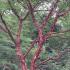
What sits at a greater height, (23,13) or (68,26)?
(23,13)

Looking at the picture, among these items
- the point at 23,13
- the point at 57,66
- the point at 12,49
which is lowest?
the point at 57,66

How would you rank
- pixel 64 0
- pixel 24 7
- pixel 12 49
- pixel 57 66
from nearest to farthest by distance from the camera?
pixel 64 0
pixel 24 7
pixel 57 66
pixel 12 49

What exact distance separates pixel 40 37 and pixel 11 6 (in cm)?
49

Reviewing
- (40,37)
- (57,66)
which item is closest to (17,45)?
(40,37)

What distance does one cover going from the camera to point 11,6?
343 cm

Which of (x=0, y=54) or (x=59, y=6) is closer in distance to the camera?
(x=59, y=6)

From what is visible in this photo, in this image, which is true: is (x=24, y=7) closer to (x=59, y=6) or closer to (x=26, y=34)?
(x=59, y=6)

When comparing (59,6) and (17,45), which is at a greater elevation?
(59,6)

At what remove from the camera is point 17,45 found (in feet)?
12.0

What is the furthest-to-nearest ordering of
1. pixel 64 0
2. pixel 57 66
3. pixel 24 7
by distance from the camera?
pixel 57 66
pixel 24 7
pixel 64 0

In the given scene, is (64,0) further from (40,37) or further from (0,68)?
(0,68)

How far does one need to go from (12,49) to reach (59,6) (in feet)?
17.9

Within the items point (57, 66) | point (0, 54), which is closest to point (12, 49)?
point (0, 54)

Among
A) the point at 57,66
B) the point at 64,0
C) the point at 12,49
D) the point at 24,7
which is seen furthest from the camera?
the point at 12,49
